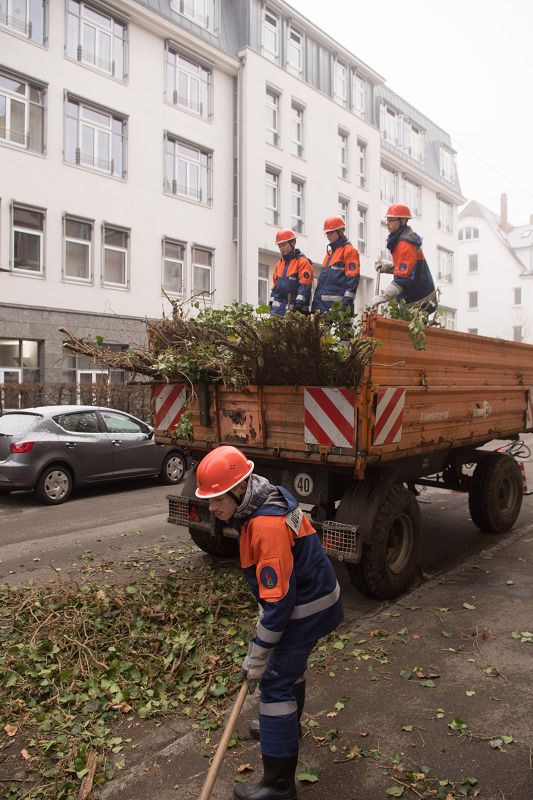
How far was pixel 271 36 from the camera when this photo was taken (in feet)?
87.8

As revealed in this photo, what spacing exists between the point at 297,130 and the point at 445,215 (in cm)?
1656

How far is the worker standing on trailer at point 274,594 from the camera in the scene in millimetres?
2812

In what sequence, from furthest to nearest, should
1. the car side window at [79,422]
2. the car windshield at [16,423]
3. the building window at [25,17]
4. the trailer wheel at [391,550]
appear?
the building window at [25,17]
the car side window at [79,422]
the car windshield at [16,423]
the trailer wheel at [391,550]

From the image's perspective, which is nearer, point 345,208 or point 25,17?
point 25,17

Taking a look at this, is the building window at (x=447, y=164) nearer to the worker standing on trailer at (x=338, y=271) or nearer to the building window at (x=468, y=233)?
Answer: the building window at (x=468, y=233)

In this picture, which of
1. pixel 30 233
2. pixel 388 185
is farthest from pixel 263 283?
pixel 388 185

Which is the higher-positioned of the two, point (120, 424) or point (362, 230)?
point (362, 230)

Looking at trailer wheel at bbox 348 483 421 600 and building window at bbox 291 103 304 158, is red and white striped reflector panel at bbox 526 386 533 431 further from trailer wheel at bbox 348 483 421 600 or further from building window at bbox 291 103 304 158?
building window at bbox 291 103 304 158

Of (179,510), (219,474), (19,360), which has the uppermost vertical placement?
(19,360)

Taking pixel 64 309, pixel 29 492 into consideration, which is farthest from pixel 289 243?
pixel 64 309

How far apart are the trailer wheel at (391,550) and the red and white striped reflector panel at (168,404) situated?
208 centimetres

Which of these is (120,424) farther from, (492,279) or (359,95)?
(492,279)

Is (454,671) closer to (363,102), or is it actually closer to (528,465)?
(528,465)

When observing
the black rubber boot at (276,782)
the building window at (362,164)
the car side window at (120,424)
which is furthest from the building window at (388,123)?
the black rubber boot at (276,782)
